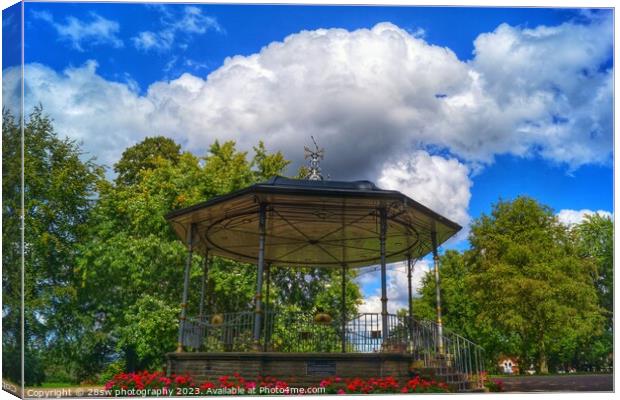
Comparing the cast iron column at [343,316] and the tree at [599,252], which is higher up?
the tree at [599,252]

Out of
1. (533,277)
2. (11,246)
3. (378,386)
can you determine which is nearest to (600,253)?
(533,277)

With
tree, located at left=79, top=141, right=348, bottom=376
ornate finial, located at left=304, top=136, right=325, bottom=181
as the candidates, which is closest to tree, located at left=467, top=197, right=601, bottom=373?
tree, located at left=79, top=141, right=348, bottom=376

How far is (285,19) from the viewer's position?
56.0 ft

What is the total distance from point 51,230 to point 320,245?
11.8m

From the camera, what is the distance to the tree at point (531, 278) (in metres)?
32.6

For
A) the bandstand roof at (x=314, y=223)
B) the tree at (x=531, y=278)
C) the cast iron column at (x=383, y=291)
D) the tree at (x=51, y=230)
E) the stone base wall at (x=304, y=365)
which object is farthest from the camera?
the tree at (x=531, y=278)

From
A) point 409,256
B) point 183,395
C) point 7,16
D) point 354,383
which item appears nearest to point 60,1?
point 7,16

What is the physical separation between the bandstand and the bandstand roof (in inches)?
1.2

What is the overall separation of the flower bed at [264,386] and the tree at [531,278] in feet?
69.5

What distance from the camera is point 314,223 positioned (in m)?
17.7

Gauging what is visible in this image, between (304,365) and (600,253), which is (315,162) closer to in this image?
(304,365)

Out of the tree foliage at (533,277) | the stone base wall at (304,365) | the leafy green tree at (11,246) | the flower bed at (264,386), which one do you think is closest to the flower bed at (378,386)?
the flower bed at (264,386)

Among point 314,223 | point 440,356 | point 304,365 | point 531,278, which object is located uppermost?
point 531,278

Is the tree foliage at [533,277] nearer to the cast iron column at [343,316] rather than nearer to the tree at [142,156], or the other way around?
the cast iron column at [343,316]
